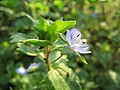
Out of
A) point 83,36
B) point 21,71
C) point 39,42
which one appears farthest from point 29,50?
point 83,36

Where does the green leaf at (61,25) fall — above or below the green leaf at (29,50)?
Answer: above

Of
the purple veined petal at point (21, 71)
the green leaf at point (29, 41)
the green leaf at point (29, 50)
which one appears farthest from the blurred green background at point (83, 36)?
the green leaf at point (29, 41)

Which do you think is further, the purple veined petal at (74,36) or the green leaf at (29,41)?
the purple veined petal at (74,36)

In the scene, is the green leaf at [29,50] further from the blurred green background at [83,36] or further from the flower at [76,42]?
the blurred green background at [83,36]

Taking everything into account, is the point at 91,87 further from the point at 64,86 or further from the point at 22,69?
the point at 64,86

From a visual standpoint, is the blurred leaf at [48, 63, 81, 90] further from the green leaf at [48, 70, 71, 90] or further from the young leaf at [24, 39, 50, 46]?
the young leaf at [24, 39, 50, 46]

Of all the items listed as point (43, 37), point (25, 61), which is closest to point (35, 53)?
point (43, 37)

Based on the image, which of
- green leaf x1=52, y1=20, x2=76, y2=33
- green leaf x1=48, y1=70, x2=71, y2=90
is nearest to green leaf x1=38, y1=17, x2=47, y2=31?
green leaf x1=52, y1=20, x2=76, y2=33
